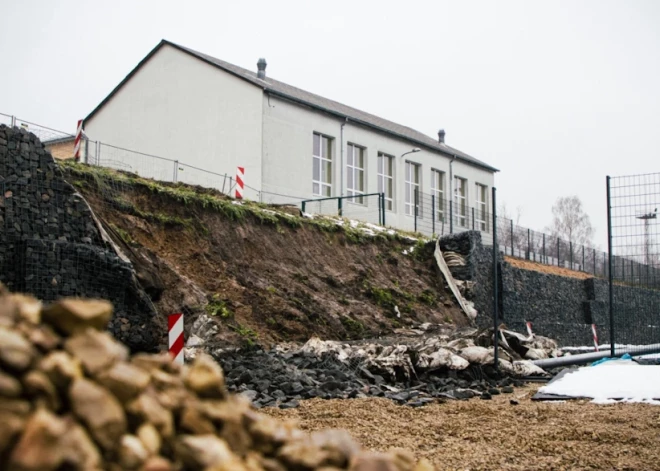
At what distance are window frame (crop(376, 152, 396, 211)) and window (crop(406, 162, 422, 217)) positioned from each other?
1026 mm

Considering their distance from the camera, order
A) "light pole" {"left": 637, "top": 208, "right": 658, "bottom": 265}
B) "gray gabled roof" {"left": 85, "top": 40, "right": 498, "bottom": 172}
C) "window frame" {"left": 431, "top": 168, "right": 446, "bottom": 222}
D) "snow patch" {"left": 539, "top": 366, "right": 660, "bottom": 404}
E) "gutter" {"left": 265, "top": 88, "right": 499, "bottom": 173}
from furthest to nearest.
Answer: "window frame" {"left": 431, "top": 168, "right": 446, "bottom": 222} < "gray gabled roof" {"left": 85, "top": 40, "right": 498, "bottom": 172} < "gutter" {"left": 265, "top": 88, "right": 499, "bottom": 173} < "light pole" {"left": 637, "top": 208, "right": 658, "bottom": 265} < "snow patch" {"left": 539, "top": 366, "right": 660, "bottom": 404}

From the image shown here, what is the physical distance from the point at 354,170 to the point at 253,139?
6083 millimetres

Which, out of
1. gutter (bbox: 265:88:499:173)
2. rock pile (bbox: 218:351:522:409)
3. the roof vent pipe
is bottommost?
rock pile (bbox: 218:351:522:409)

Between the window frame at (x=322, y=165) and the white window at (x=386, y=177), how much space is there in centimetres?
323

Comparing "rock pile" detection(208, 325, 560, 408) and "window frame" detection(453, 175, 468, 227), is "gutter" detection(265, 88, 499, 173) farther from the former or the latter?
"rock pile" detection(208, 325, 560, 408)

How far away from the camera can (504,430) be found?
7070 millimetres

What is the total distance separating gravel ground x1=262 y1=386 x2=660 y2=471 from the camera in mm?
5656

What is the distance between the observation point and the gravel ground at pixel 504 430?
5.66 metres

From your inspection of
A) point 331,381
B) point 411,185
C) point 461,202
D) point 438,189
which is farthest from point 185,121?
point 331,381

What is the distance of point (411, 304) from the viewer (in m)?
21.4

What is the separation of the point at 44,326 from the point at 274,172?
82.1 feet

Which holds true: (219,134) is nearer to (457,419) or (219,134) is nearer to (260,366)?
(260,366)

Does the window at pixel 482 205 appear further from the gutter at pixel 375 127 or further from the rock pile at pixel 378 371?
the rock pile at pixel 378 371

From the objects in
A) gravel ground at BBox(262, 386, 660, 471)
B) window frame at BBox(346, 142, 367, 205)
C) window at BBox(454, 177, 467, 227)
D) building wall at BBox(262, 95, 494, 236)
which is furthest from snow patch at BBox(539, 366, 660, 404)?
window at BBox(454, 177, 467, 227)
